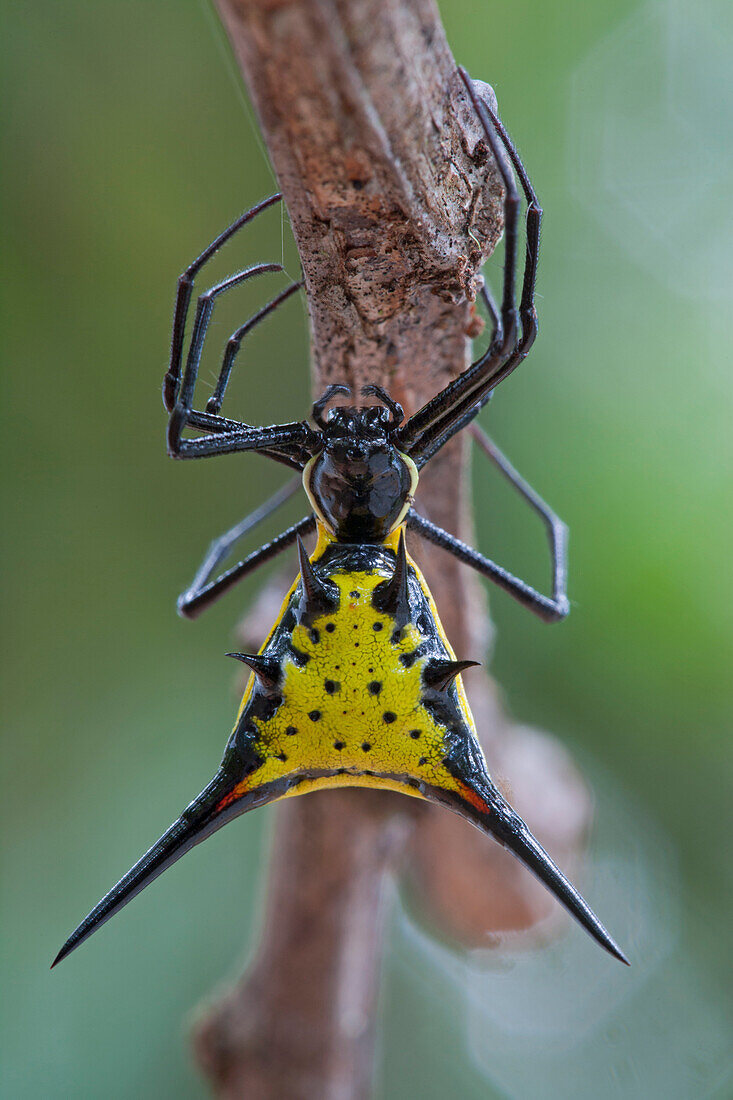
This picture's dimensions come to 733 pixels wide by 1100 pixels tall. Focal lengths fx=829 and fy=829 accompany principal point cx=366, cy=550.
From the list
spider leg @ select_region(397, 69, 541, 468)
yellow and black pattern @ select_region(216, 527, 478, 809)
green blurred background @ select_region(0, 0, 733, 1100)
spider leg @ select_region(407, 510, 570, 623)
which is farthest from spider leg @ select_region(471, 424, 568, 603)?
green blurred background @ select_region(0, 0, 733, 1100)

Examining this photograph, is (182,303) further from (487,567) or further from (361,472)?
(487,567)

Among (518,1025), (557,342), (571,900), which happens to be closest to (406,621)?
(571,900)

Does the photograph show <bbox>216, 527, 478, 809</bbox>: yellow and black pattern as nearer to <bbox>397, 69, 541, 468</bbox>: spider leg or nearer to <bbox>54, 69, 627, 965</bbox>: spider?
<bbox>54, 69, 627, 965</bbox>: spider

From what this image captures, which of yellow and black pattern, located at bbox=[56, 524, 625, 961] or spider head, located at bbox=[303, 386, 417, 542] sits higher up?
spider head, located at bbox=[303, 386, 417, 542]

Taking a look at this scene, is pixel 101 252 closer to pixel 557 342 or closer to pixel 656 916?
pixel 557 342

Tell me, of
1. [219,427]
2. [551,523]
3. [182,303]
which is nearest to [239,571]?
[219,427]

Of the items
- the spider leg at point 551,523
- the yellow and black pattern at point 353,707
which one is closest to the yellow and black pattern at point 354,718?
the yellow and black pattern at point 353,707

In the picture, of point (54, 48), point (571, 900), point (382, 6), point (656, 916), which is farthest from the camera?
point (656, 916)
